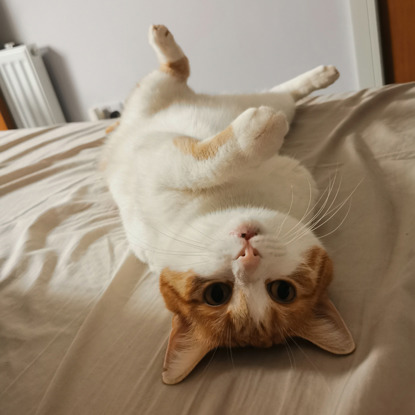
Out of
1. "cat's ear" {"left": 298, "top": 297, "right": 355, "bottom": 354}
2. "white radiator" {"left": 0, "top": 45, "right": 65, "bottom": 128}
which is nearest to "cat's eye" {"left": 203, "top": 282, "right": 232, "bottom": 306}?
"cat's ear" {"left": 298, "top": 297, "right": 355, "bottom": 354}

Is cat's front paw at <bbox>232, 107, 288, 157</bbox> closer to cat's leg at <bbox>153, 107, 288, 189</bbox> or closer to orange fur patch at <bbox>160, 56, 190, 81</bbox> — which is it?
cat's leg at <bbox>153, 107, 288, 189</bbox>

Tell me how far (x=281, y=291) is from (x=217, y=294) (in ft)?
0.40

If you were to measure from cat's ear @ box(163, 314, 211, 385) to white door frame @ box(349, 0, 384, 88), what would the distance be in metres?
1.91

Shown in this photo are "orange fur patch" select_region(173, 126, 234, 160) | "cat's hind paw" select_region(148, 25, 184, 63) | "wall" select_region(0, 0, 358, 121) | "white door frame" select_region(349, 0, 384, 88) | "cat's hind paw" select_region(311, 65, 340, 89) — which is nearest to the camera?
"orange fur patch" select_region(173, 126, 234, 160)

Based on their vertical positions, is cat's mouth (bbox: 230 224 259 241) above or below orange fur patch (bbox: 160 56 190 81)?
below

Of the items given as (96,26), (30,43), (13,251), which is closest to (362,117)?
(13,251)

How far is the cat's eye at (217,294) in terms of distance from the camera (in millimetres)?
754

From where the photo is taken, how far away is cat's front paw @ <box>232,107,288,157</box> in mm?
817

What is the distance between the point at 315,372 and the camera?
624 mm

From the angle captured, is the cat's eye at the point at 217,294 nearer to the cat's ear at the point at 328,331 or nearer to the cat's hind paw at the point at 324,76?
the cat's ear at the point at 328,331

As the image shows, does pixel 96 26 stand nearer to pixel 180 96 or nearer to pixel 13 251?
A: pixel 180 96

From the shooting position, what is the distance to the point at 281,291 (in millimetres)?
757

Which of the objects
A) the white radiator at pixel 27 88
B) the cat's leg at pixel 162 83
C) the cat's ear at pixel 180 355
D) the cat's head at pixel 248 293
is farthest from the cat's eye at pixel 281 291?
the white radiator at pixel 27 88

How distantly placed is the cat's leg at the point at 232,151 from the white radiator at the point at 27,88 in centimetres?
244
